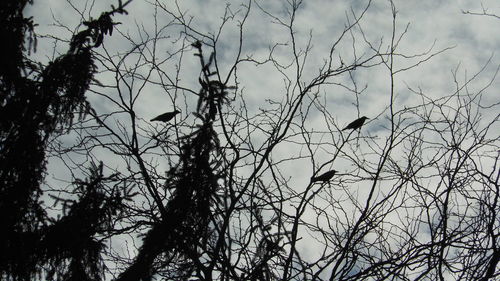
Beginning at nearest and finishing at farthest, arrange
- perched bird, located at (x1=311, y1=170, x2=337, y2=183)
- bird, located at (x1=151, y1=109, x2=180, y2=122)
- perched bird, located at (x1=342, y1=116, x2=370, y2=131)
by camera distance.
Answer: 1. perched bird, located at (x1=311, y1=170, x2=337, y2=183)
2. perched bird, located at (x1=342, y1=116, x2=370, y2=131)
3. bird, located at (x1=151, y1=109, x2=180, y2=122)

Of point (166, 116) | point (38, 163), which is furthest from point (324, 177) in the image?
point (38, 163)

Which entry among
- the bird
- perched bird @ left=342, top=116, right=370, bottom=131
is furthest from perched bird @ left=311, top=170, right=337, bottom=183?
the bird

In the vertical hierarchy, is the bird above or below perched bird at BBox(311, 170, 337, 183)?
above

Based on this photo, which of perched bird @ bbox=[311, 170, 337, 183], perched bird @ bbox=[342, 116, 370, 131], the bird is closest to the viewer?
perched bird @ bbox=[311, 170, 337, 183]

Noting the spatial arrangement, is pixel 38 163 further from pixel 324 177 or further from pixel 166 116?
pixel 324 177

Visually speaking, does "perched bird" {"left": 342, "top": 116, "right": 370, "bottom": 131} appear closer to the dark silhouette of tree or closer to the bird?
the bird

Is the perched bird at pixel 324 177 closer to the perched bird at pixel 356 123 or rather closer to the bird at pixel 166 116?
the perched bird at pixel 356 123

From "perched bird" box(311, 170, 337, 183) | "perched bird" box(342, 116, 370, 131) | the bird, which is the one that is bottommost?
"perched bird" box(311, 170, 337, 183)

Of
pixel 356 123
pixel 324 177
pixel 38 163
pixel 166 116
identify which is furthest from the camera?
pixel 38 163

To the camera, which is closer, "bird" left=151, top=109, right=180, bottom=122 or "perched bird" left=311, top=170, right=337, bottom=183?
"perched bird" left=311, top=170, right=337, bottom=183

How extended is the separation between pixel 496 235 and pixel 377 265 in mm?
987

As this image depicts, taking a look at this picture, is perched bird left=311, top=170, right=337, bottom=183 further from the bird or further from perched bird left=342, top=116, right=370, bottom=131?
the bird

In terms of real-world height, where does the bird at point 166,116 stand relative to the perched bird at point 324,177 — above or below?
above

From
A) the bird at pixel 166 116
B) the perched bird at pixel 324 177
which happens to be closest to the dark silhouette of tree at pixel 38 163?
the bird at pixel 166 116
